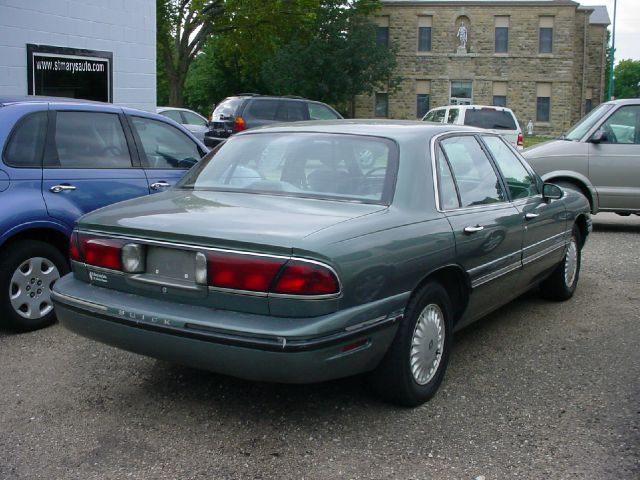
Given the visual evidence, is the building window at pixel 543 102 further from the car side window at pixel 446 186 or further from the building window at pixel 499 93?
the car side window at pixel 446 186

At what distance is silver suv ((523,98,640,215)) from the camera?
1059 centimetres

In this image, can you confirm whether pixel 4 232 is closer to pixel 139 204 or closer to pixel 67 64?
pixel 139 204

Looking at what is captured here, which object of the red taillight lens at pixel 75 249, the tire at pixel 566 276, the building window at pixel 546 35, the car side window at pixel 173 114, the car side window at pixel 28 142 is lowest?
the tire at pixel 566 276

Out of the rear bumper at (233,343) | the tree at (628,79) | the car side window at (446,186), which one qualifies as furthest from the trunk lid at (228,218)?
the tree at (628,79)

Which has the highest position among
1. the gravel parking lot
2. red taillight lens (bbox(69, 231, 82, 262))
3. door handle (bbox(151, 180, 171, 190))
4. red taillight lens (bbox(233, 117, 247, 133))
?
red taillight lens (bbox(233, 117, 247, 133))

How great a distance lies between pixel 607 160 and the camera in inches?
418

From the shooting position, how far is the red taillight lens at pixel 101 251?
13.1ft

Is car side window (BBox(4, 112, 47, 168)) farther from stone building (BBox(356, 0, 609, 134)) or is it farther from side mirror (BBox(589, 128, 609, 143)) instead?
stone building (BBox(356, 0, 609, 134))

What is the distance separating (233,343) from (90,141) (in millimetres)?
3175

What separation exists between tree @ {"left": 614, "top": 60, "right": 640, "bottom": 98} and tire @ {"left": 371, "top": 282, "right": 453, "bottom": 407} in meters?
115

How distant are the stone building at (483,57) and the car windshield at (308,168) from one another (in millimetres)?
43960

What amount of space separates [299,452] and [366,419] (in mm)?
523

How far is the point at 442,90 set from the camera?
165 ft

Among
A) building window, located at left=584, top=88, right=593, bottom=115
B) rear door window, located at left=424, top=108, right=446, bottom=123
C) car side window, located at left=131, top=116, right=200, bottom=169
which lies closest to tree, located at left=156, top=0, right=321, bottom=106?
rear door window, located at left=424, top=108, right=446, bottom=123
